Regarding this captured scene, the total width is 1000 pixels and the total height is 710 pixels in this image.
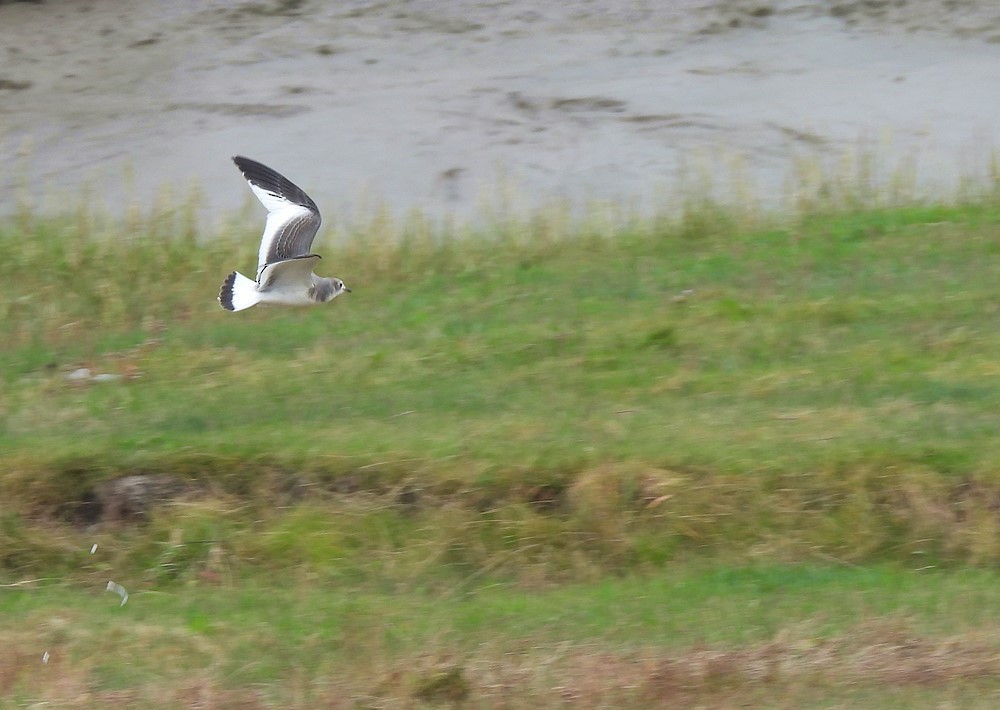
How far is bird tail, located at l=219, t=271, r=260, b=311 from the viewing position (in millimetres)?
8391

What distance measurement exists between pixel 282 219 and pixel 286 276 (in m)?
0.35

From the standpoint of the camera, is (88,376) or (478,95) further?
(478,95)

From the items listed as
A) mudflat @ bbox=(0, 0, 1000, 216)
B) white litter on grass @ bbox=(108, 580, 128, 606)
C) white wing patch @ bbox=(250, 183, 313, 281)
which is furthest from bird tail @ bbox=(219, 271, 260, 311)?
mudflat @ bbox=(0, 0, 1000, 216)

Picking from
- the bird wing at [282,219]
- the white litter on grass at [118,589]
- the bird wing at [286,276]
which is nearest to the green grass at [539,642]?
the white litter on grass at [118,589]

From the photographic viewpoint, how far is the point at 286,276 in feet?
27.4

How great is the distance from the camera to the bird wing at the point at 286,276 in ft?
26.6

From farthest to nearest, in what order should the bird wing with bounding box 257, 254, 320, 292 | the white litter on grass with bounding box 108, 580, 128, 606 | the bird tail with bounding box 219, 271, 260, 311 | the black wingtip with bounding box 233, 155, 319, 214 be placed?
the black wingtip with bounding box 233, 155, 319, 214
the bird tail with bounding box 219, 271, 260, 311
the bird wing with bounding box 257, 254, 320, 292
the white litter on grass with bounding box 108, 580, 128, 606

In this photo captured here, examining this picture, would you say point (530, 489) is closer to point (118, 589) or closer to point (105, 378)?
point (118, 589)

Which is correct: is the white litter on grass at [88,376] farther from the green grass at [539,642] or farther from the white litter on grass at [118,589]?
the green grass at [539,642]

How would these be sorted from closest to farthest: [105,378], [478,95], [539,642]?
[539,642] → [105,378] → [478,95]

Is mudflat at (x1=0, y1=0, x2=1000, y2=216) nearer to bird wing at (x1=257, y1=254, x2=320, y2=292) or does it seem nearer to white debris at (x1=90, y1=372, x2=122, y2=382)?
white debris at (x1=90, y1=372, x2=122, y2=382)

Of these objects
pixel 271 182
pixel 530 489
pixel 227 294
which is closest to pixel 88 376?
pixel 227 294

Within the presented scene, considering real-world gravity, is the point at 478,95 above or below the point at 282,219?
below

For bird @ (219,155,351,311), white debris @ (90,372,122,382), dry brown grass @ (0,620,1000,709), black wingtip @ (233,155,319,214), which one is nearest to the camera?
dry brown grass @ (0,620,1000,709)
